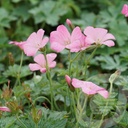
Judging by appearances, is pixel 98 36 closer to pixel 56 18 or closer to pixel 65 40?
pixel 65 40

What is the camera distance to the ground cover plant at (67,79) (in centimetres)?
129

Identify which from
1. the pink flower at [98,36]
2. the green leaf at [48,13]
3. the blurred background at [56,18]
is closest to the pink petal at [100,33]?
the pink flower at [98,36]

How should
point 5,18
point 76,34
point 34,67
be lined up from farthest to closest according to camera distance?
1. point 5,18
2. point 34,67
3. point 76,34

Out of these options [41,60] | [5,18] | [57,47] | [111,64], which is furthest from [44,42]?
[5,18]

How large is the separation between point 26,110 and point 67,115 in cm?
15

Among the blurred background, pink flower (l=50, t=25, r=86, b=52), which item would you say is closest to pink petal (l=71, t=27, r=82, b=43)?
pink flower (l=50, t=25, r=86, b=52)

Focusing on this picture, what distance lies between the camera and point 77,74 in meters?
1.47

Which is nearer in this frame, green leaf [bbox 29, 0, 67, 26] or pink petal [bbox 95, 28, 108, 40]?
pink petal [bbox 95, 28, 108, 40]

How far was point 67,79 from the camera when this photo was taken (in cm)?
126

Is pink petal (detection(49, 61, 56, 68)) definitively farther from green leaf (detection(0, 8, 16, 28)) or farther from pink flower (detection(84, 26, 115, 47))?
green leaf (detection(0, 8, 16, 28))

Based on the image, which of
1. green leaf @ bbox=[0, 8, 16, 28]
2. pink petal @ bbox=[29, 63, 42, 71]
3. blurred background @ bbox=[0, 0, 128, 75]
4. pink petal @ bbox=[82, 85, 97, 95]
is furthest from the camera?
green leaf @ bbox=[0, 8, 16, 28]

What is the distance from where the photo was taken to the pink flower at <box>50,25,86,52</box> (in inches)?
50.8

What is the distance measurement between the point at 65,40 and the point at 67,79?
138 mm

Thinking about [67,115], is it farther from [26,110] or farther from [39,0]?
[39,0]
